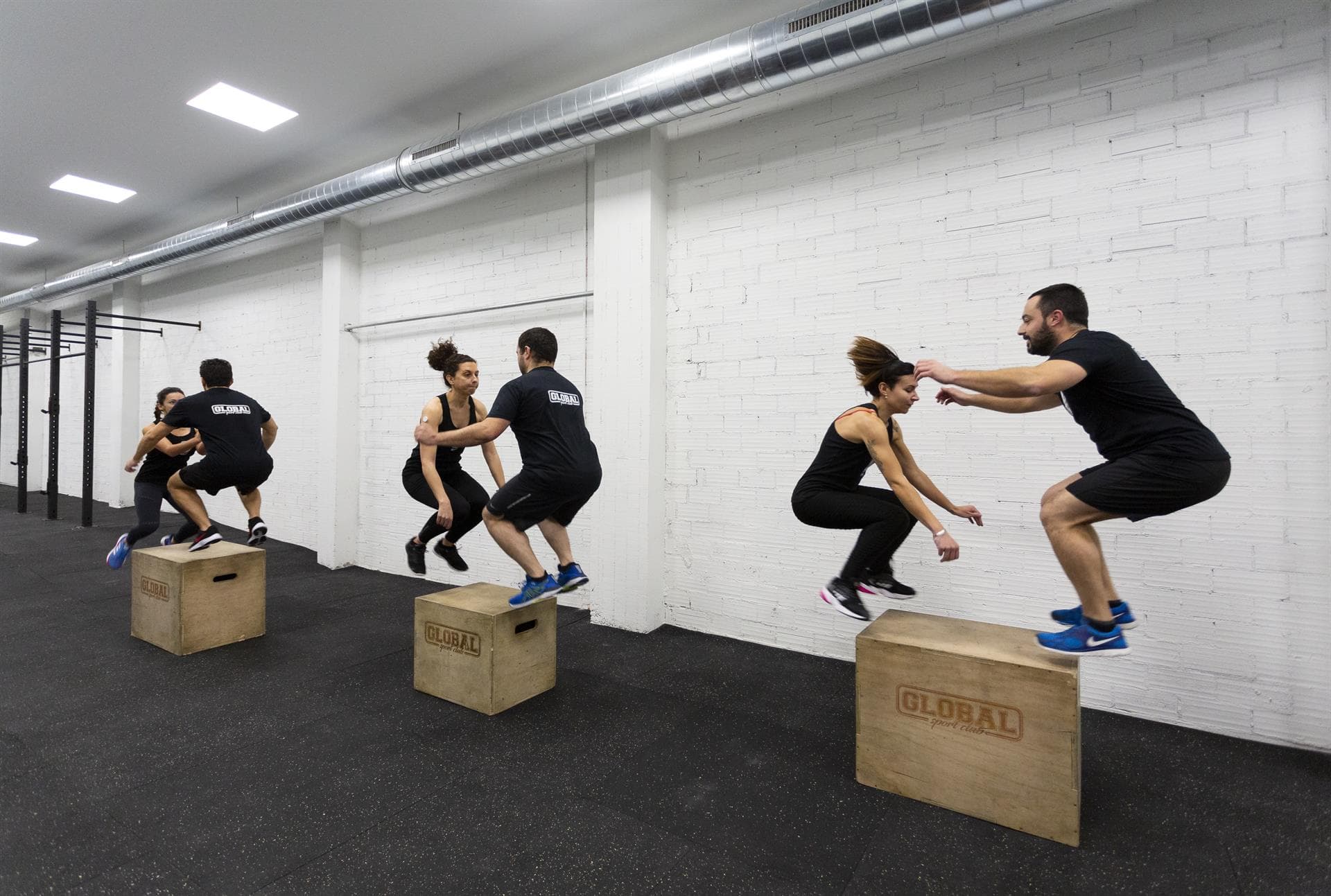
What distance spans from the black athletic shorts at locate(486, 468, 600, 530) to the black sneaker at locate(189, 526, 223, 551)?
2261mm

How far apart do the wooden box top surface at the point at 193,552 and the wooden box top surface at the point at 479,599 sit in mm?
1594

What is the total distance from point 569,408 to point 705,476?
59.6 inches

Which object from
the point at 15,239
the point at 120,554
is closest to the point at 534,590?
the point at 120,554

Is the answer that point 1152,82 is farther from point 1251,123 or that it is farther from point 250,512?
point 250,512

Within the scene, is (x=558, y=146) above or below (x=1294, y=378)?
above

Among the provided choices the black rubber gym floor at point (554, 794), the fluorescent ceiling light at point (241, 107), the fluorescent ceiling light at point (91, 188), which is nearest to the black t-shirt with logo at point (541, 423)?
the black rubber gym floor at point (554, 794)

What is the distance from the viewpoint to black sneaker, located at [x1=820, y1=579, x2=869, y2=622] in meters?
2.57

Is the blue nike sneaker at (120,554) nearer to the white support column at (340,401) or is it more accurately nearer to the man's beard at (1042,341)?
the white support column at (340,401)

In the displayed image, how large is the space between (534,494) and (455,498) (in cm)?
73

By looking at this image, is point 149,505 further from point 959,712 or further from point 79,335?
point 79,335

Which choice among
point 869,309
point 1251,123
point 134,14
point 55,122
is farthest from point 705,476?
point 55,122

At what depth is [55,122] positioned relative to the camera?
16.7 feet

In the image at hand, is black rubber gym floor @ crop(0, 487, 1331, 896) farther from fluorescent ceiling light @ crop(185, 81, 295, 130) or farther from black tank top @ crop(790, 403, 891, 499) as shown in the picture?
fluorescent ceiling light @ crop(185, 81, 295, 130)

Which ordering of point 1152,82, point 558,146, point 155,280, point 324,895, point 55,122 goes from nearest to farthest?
point 324,895
point 1152,82
point 558,146
point 55,122
point 155,280
